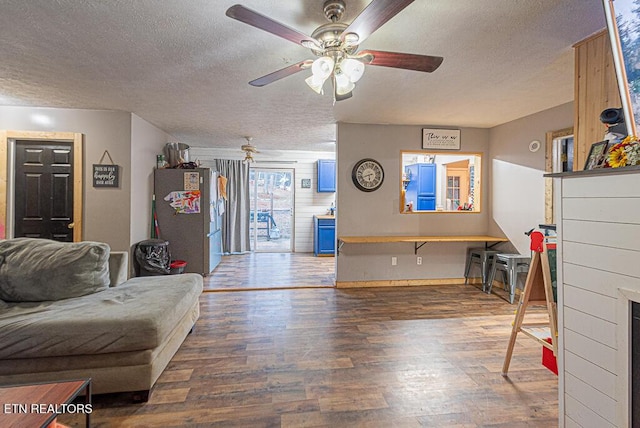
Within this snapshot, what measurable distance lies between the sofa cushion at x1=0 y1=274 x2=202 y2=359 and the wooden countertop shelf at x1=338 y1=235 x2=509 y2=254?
2.58m

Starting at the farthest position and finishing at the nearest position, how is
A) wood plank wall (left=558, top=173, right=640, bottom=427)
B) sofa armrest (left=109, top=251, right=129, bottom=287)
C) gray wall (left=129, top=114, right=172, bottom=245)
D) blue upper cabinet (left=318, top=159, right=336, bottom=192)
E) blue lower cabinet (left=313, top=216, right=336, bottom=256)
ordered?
1. blue upper cabinet (left=318, top=159, right=336, bottom=192)
2. blue lower cabinet (left=313, top=216, right=336, bottom=256)
3. gray wall (left=129, top=114, right=172, bottom=245)
4. sofa armrest (left=109, top=251, right=129, bottom=287)
5. wood plank wall (left=558, top=173, right=640, bottom=427)

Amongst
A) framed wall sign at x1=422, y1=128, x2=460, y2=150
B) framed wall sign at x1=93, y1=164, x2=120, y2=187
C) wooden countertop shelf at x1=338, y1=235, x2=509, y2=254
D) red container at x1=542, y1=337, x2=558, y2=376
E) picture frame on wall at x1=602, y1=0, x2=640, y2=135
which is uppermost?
framed wall sign at x1=422, y1=128, x2=460, y2=150

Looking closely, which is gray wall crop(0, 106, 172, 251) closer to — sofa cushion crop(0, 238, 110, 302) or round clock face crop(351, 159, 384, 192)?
sofa cushion crop(0, 238, 110, 302)

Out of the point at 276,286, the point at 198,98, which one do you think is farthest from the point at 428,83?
the point at 276,286

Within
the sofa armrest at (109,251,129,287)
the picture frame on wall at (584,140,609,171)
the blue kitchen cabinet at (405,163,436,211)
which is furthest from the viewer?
the blue kitchen cabinet at (405,163,436,211)

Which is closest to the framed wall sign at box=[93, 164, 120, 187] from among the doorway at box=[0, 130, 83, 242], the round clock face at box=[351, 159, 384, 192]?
the doorway at box=[0, 130, 83, 242]

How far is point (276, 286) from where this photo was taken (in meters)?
4.38

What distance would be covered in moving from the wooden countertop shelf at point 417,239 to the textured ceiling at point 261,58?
1697mm

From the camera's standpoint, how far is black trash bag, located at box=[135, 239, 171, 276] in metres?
3.90

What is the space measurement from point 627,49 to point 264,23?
1.74m

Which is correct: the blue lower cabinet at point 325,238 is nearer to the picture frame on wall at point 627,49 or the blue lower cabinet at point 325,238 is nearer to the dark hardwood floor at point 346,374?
the dark hardwood floor at point 346,374

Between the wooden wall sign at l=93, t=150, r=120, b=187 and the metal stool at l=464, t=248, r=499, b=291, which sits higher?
the wooden wall sign at l=93, t=150, r=120, b=187

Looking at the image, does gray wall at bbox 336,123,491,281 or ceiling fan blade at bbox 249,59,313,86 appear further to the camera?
gray wall at bbox 336,123,491,281

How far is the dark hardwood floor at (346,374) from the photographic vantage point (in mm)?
1772
